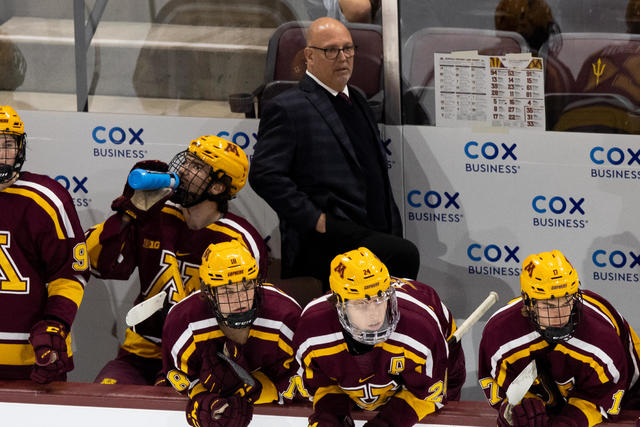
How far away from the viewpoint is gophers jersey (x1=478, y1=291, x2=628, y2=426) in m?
3.04

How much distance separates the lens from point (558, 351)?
3.09 metres

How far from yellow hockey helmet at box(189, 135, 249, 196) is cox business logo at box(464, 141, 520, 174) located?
3.44ft

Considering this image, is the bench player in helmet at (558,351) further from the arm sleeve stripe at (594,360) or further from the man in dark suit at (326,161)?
the man in dark suit at (326,161)

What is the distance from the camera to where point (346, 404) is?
121 inches

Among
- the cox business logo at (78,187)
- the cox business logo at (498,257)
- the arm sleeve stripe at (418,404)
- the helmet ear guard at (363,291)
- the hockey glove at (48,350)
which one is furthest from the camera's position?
the cox business logo at (78,187)

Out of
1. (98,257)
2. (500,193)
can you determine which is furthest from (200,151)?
(500,193)

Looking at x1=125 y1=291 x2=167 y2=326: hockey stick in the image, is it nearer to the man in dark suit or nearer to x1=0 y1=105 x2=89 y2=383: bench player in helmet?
x1=0 y1=105 x2=89 y2=383: bench player in helmet

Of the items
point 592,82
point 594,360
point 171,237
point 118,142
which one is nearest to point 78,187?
point 118,142

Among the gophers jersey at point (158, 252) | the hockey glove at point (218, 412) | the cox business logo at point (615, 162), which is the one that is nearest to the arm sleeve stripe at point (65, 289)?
the gophers jersey at point (158, 252)

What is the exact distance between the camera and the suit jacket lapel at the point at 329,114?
3.86 m

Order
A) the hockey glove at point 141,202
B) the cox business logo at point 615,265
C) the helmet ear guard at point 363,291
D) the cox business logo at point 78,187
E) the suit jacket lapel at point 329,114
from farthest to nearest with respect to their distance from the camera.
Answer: the cox business logo at point 78,187 < the cox business logo at point 615,265 < the suit jacket lapel at point 329,114 < the hockey glove at point 141,202 < the helmet ear guard at point 363,291

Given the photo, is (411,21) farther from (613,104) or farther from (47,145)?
(47,145)

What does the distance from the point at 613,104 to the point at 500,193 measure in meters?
0.60

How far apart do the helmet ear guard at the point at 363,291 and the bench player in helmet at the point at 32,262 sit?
42.9 inches
